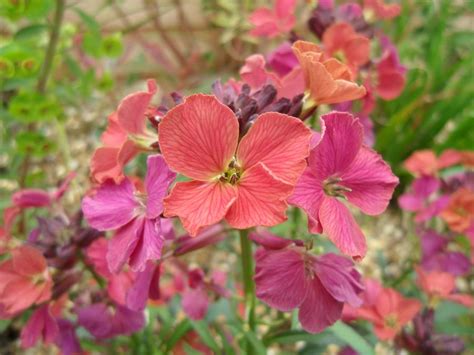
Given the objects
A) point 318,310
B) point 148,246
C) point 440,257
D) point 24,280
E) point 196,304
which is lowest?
point 440,257

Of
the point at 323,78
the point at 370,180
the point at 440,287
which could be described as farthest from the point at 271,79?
the point at 440,287

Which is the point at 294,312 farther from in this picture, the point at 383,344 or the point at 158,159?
the point at 383,344

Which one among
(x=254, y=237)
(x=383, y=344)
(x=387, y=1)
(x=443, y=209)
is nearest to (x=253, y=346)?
(x=254, y=237)

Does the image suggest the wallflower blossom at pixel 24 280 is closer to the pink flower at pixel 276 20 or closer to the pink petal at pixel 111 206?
the pink petal at pixel 111 206

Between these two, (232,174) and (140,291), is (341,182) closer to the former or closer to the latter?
(232,174)

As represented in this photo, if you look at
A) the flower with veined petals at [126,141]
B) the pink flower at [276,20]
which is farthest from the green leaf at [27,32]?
the flower with veined petals at [126,141]
